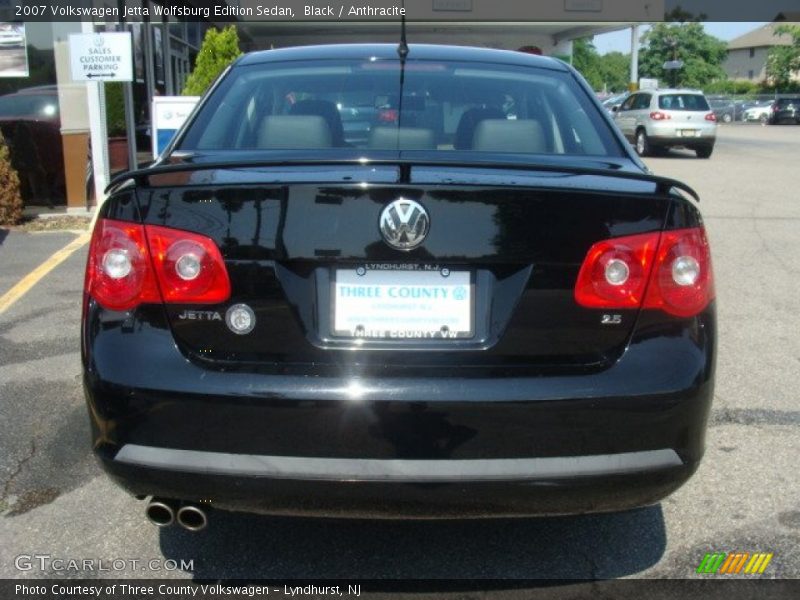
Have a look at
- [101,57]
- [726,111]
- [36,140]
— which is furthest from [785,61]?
[101,57]

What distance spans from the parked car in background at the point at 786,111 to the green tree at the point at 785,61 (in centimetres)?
2407

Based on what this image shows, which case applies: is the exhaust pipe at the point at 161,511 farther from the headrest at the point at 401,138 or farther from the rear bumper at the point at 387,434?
the headrest at the point at 401,138

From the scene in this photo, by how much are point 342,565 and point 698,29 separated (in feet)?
302

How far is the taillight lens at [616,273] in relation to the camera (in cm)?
251

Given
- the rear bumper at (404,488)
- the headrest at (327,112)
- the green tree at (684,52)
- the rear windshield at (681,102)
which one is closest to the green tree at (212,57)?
the headrest at (327,112)

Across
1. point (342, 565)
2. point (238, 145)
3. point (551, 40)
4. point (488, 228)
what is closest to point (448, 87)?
point (238, 145)

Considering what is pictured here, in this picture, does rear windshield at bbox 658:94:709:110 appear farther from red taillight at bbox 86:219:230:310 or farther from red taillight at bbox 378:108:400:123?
red taillight at bbox 86:219:230:310

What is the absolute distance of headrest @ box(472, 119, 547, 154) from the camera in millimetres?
3304

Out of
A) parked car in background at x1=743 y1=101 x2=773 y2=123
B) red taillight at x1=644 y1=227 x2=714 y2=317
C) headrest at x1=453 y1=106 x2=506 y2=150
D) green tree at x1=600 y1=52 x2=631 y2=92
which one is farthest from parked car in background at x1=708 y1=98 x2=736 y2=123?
green tree at x1=600 y1=52 x2=631 y2=92

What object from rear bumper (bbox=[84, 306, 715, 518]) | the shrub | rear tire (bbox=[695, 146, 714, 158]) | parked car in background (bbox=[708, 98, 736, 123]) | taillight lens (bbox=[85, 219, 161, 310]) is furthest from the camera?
parked car in background (bbox=[708, 98, 736, 123])

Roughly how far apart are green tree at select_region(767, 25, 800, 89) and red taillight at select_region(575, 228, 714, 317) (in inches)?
2874

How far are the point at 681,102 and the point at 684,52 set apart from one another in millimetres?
70939

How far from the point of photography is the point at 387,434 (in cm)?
242

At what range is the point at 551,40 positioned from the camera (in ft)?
127
